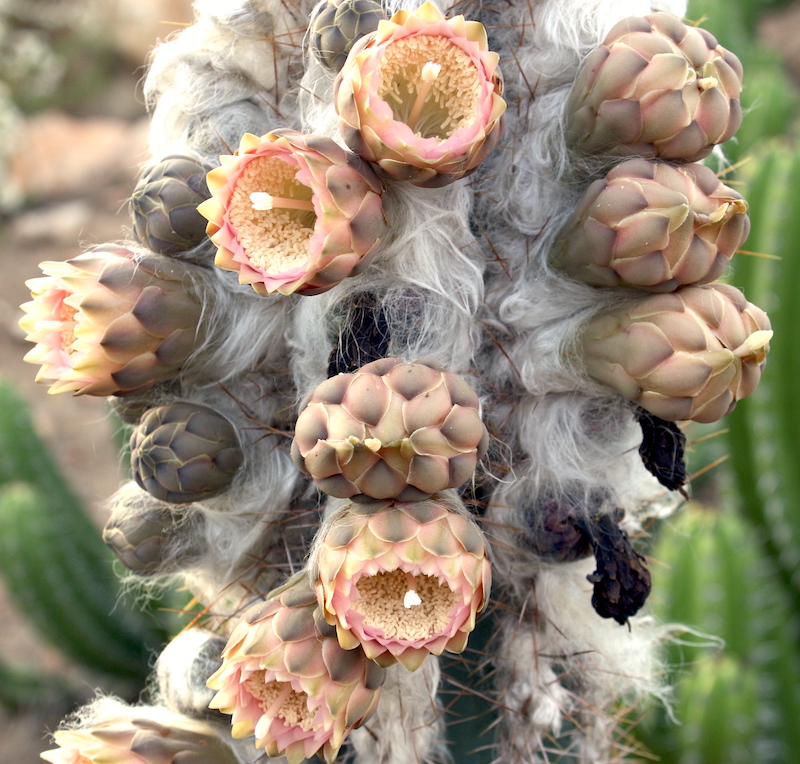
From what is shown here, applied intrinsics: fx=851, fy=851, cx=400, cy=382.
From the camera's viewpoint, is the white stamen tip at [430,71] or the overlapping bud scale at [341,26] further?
the overlapping bud scale at [341,26]

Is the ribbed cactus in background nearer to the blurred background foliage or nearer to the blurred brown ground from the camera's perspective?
the blurred background foliage

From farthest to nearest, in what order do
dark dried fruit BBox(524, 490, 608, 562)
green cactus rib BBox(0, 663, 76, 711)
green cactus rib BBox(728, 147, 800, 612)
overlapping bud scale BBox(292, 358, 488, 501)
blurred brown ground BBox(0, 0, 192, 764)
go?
1. blurred brown ground BBox(0, 0, 192, 764)
2. green cactus rib BBox(0, 663, 76, 711)
3. green cactus rib BBox(728, 147, 800, 612)
4. dark dried fruit BBox(524, 490, 608, 562)
5. overlapping bud scale BBox(292, 358, 488, 501)

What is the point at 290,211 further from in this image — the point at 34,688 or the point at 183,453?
the point at 34,688

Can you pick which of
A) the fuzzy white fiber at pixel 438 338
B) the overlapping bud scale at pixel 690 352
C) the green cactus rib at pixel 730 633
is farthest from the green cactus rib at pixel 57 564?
the overlapping bud scale at pixel 690 352

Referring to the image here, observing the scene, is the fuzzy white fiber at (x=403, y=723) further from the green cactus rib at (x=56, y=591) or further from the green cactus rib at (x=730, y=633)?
the green cactus rib at (x=56, y=591)

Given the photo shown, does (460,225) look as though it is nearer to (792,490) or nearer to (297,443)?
(297,443)

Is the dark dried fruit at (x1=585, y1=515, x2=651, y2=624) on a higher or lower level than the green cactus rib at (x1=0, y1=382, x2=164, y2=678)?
higher

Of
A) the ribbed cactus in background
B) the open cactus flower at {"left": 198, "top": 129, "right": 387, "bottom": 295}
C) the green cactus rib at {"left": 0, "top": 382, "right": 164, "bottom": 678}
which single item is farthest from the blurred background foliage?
the green cactus rib at {"left": 0, "top": 382, "right": 164, "bottom": 678}
